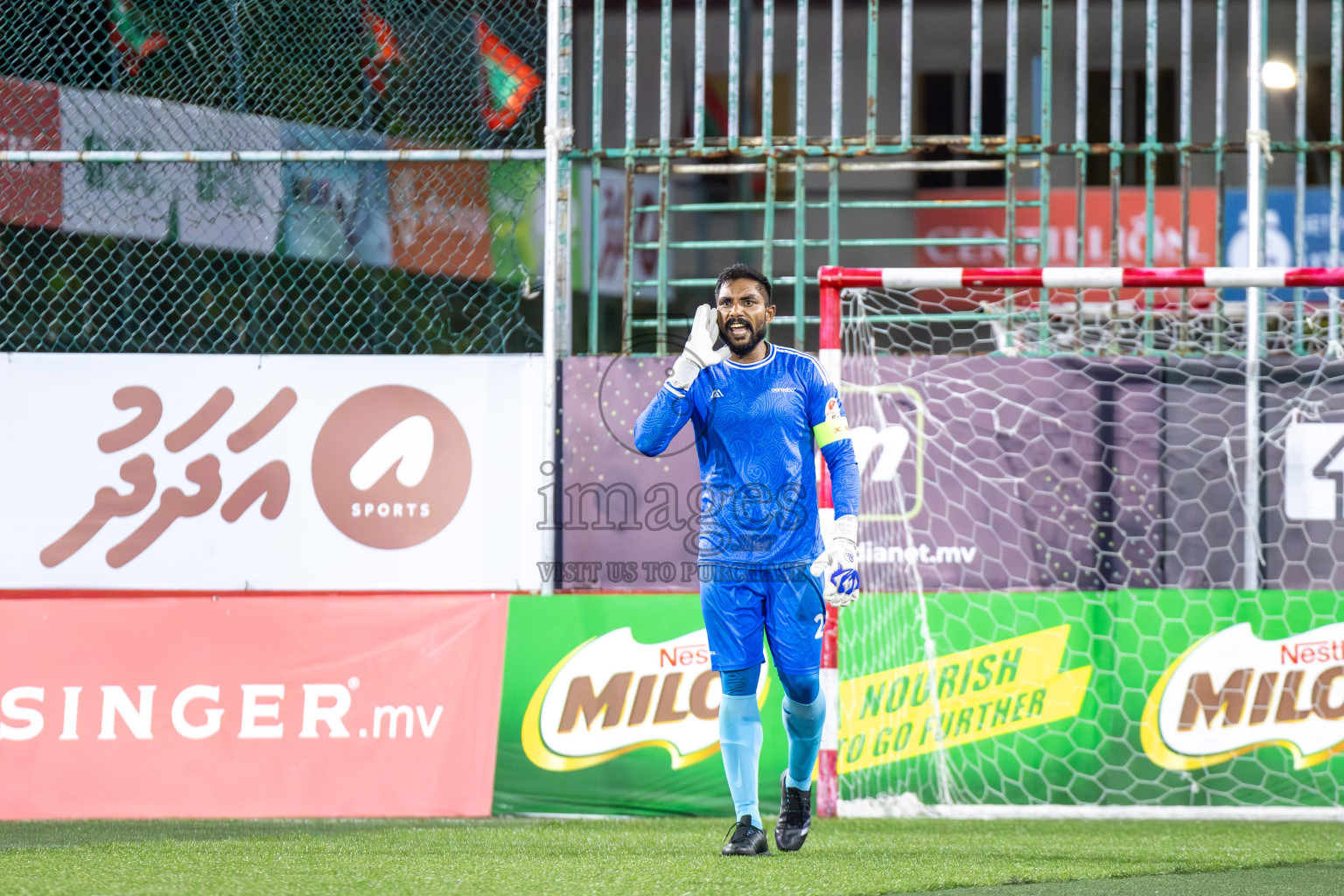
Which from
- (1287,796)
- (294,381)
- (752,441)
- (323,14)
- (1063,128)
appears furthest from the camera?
(1063,128)

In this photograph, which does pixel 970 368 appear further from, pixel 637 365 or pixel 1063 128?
pixel 1063 128

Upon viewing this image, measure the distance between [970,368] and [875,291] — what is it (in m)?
0.97

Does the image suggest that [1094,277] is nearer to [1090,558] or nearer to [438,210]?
[1090,558]

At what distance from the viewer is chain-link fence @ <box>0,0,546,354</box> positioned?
8.46 meters

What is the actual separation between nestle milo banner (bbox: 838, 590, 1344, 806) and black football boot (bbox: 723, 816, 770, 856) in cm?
176

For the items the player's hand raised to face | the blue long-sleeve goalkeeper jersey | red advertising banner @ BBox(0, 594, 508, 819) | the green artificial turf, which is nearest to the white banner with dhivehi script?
red advertising banner @ BBox(0, 594, 508, 819)

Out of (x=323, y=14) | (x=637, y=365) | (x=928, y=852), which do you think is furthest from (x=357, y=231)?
(x=928, y=852)

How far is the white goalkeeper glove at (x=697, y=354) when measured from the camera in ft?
16.2

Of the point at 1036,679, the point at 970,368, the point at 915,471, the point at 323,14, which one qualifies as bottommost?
the point at 1036,679

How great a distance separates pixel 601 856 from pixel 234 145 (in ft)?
16.1

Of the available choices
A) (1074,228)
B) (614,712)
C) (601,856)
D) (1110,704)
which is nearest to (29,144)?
(614,712)

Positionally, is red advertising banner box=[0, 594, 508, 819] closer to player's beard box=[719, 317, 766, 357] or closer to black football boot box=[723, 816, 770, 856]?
black football boot box=[723, 816, 770, 856]

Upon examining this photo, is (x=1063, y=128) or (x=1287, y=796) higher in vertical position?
(x=1063, y=128)

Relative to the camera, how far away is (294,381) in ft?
25.7
